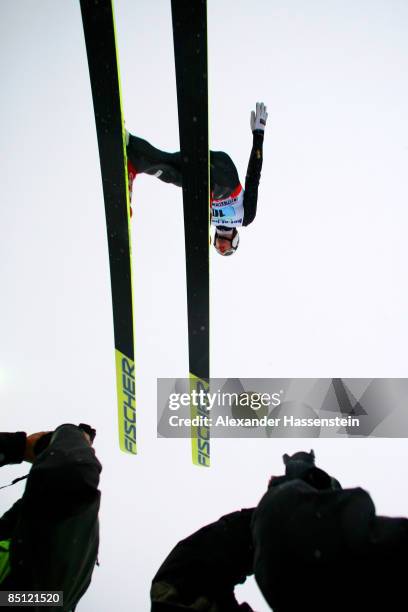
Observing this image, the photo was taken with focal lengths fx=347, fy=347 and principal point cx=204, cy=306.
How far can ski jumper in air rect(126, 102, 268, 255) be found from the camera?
122 inches

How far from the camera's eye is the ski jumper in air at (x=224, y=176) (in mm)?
3109

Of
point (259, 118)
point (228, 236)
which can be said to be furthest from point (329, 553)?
point (259, 118)

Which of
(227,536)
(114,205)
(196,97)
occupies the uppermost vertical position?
(196,97)

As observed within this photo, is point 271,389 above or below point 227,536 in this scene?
below

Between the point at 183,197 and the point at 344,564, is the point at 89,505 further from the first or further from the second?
the point at 183,197

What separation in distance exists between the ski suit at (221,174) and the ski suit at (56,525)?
2608 mm

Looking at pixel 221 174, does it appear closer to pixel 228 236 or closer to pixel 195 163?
pixel 195 163

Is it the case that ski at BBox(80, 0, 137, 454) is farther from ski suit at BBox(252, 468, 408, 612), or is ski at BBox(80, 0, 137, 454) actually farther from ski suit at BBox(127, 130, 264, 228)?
ski suit at BBox(252, 468, 408, 612)

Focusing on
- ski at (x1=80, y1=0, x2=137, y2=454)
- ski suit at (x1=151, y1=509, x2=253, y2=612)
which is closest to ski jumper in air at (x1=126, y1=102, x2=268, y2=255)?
ski at (x1=80, y1=0, x2=137, y2=454)

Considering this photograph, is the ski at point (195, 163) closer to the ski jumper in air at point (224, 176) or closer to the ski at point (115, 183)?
the ski jumper in air at point (224, 176)

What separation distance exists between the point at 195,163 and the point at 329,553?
278cm

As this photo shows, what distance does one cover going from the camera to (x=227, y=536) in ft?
4.26

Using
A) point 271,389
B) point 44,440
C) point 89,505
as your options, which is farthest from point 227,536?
point 271,389

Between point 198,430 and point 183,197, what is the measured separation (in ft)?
10.0
